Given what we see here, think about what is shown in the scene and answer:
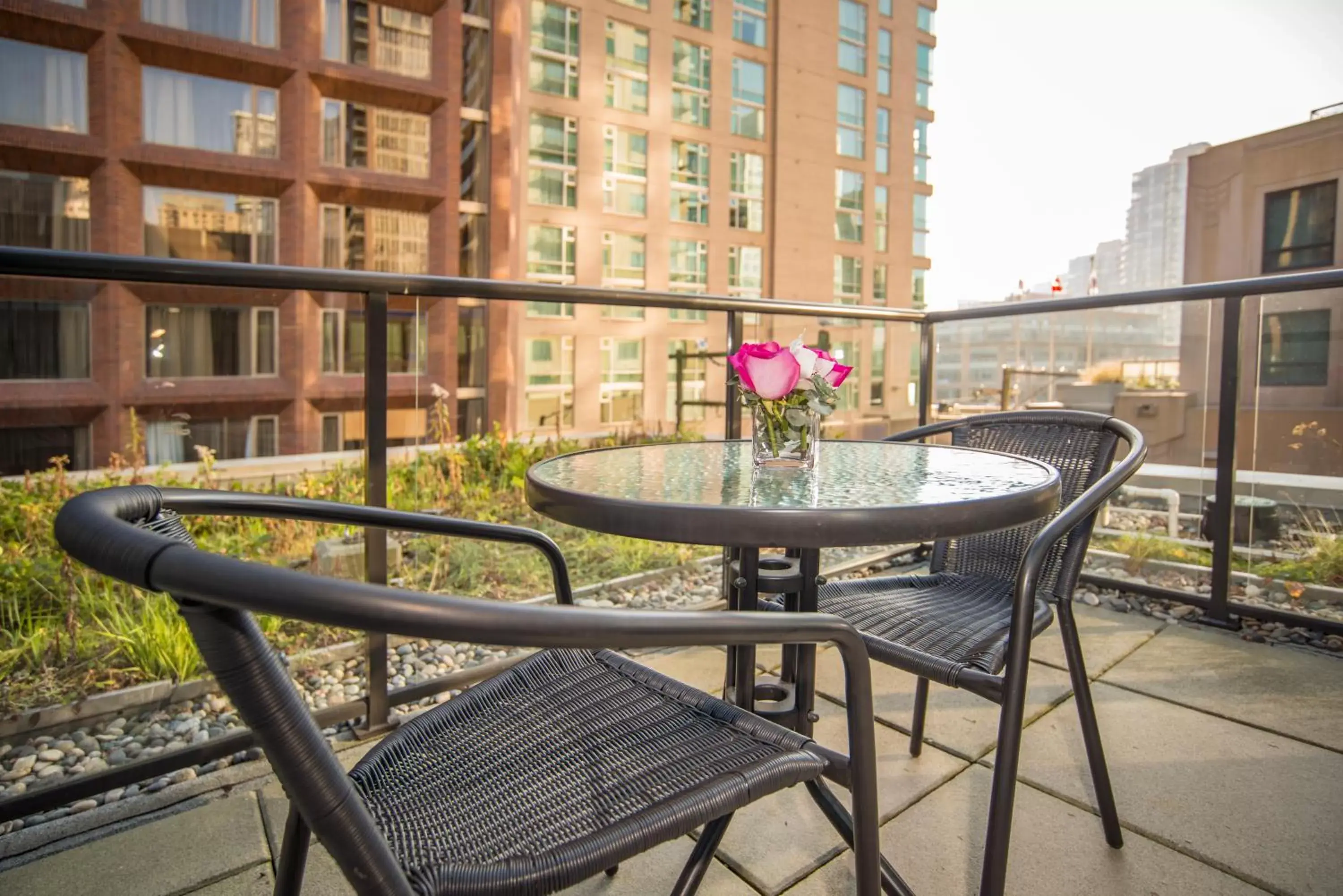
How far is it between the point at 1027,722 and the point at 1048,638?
573mm

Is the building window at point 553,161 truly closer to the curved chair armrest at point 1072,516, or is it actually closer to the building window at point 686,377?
the building window at point 686,377

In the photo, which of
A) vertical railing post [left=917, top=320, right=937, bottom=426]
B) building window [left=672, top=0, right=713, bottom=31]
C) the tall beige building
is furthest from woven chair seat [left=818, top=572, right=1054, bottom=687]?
building window [left=672, top=0, right=713, bottom=31]

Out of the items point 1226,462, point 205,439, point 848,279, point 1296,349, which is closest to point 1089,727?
→ point 1226,462

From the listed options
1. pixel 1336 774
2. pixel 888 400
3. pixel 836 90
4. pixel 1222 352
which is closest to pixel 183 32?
pixel 888 400

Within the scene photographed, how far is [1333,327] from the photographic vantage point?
237cm

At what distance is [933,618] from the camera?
1249mm

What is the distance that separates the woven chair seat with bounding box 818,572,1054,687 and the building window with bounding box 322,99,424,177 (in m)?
14.1

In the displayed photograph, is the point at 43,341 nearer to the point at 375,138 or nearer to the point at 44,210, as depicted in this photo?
the point at 44,210

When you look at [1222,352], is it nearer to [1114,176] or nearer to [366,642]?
[366,642]

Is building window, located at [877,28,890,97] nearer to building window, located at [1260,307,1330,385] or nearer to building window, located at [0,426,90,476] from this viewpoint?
building window, located at [1260,307,1330,385]

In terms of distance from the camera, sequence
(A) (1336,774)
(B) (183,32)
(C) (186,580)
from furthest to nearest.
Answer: (B) (183,32)
(A) (1336,774)
(C) (186,580)

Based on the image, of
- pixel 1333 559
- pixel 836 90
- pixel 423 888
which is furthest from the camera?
pixel 836 90

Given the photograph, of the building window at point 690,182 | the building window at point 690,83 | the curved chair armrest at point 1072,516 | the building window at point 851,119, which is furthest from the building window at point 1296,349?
the building window at point 851,119

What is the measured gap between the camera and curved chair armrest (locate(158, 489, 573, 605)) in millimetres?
771
